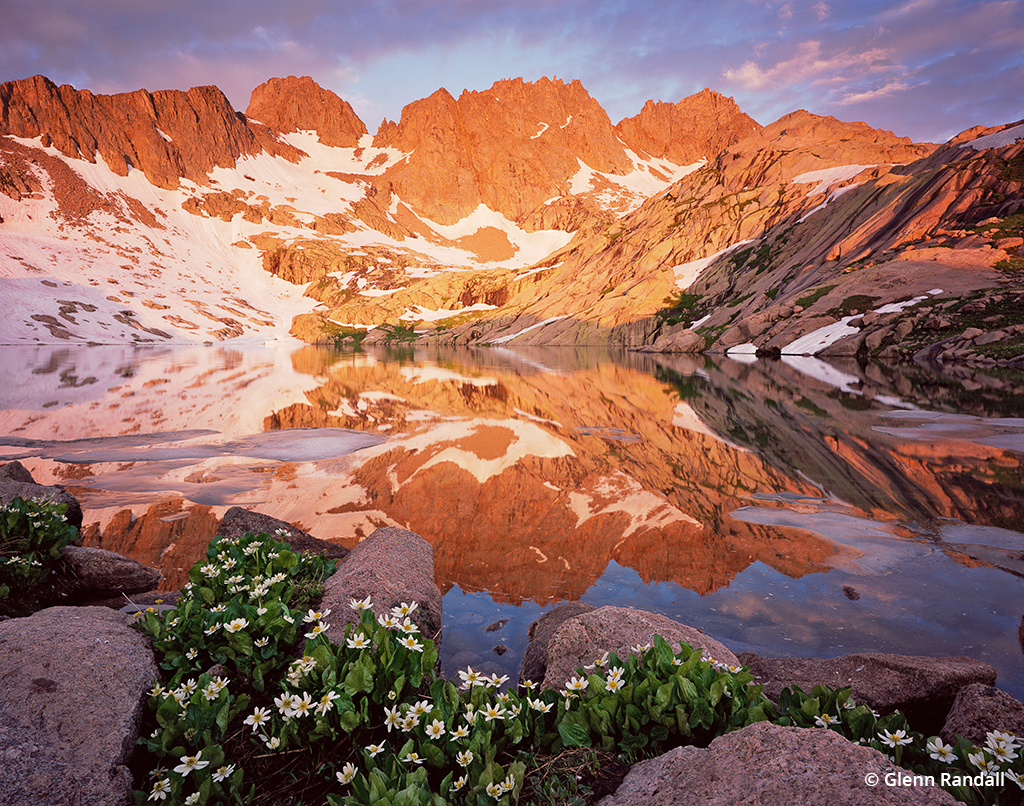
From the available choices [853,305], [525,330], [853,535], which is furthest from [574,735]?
[525,330]

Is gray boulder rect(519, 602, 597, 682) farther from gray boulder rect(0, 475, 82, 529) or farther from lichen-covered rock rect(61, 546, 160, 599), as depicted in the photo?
gray boulder rect(0, 475, 82, 529)

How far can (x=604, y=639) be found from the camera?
5.50m

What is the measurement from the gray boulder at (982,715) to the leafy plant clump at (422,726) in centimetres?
107

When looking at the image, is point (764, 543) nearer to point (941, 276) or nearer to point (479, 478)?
point (479, 478)

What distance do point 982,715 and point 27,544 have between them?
442 inches

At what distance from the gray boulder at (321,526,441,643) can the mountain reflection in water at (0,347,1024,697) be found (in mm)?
629

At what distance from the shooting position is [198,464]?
15953 mm

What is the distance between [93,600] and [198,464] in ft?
27.6

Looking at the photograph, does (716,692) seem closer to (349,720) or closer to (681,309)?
(349,720)

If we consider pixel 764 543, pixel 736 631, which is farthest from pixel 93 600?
pixel 764 543

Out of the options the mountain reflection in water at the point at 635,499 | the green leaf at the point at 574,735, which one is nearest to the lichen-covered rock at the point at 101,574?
the mountain reflection in water at the point at 635,499

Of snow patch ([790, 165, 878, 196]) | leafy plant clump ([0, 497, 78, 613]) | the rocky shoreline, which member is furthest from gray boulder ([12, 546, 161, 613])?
snow patch ([790, 165, 878, 196])

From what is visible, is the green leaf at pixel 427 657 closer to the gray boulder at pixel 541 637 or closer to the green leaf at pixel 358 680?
the green leaf at pixel 358 680

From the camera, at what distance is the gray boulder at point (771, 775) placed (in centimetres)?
274
